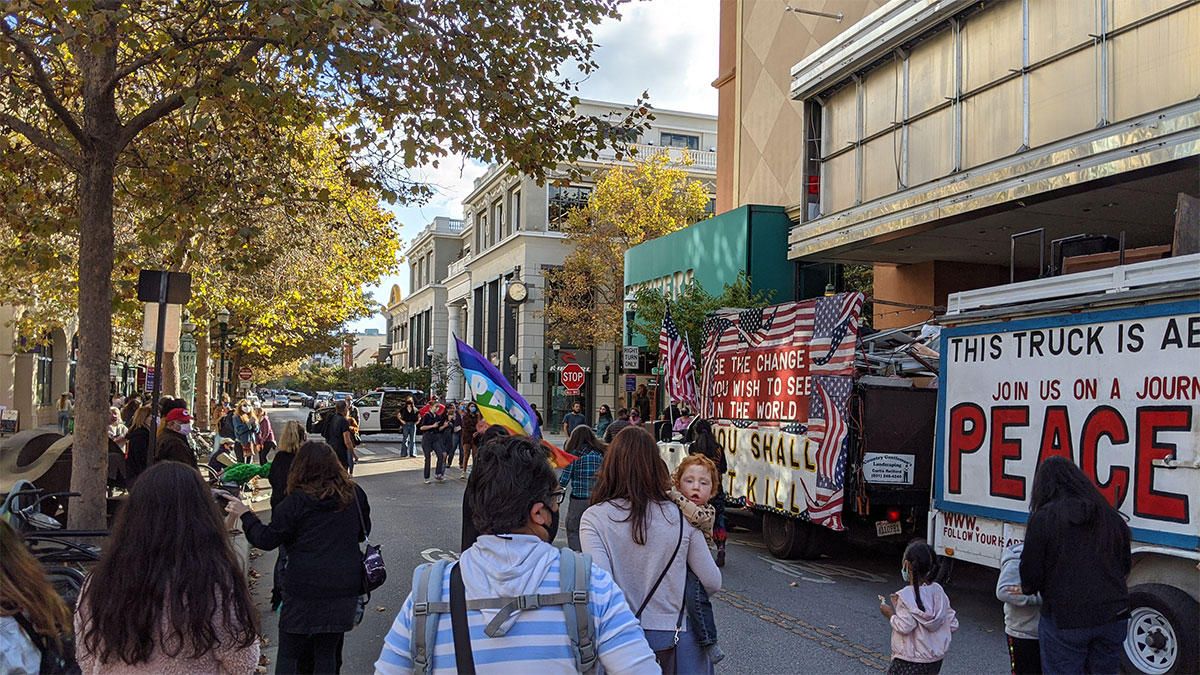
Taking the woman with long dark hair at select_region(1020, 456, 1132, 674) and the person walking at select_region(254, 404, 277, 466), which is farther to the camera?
the person walking at select_region(254, 404, 277, 466)

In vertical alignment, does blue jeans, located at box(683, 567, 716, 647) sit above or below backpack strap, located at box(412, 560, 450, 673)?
below

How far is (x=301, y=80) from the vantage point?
9.73 meters

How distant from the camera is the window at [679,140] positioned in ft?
180

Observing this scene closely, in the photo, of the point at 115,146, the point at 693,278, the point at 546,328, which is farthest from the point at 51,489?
the point at 546,328

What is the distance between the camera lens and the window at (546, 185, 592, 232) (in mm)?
47219

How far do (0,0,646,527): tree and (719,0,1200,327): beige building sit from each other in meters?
5.19

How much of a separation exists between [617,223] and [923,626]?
3292cm

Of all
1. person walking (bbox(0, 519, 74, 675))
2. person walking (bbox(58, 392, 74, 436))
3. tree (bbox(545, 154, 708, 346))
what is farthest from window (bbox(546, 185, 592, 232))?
person walking (bbox(0, 519, 74, 675))

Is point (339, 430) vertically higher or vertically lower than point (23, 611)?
lower

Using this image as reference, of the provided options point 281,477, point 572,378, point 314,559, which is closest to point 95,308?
point 281,477

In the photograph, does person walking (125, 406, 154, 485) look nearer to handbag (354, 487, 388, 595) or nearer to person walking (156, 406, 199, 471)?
person walking (156, 406, 199, 471)

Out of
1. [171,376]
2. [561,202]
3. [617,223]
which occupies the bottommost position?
[171,376]

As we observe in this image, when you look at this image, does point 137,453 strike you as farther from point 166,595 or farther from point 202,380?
point 202,380

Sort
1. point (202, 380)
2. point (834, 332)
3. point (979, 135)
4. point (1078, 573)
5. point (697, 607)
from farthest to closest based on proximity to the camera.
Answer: point (202, 380), point (979, 135), point (834, 332), point (1078, 573), point (697, 607)
